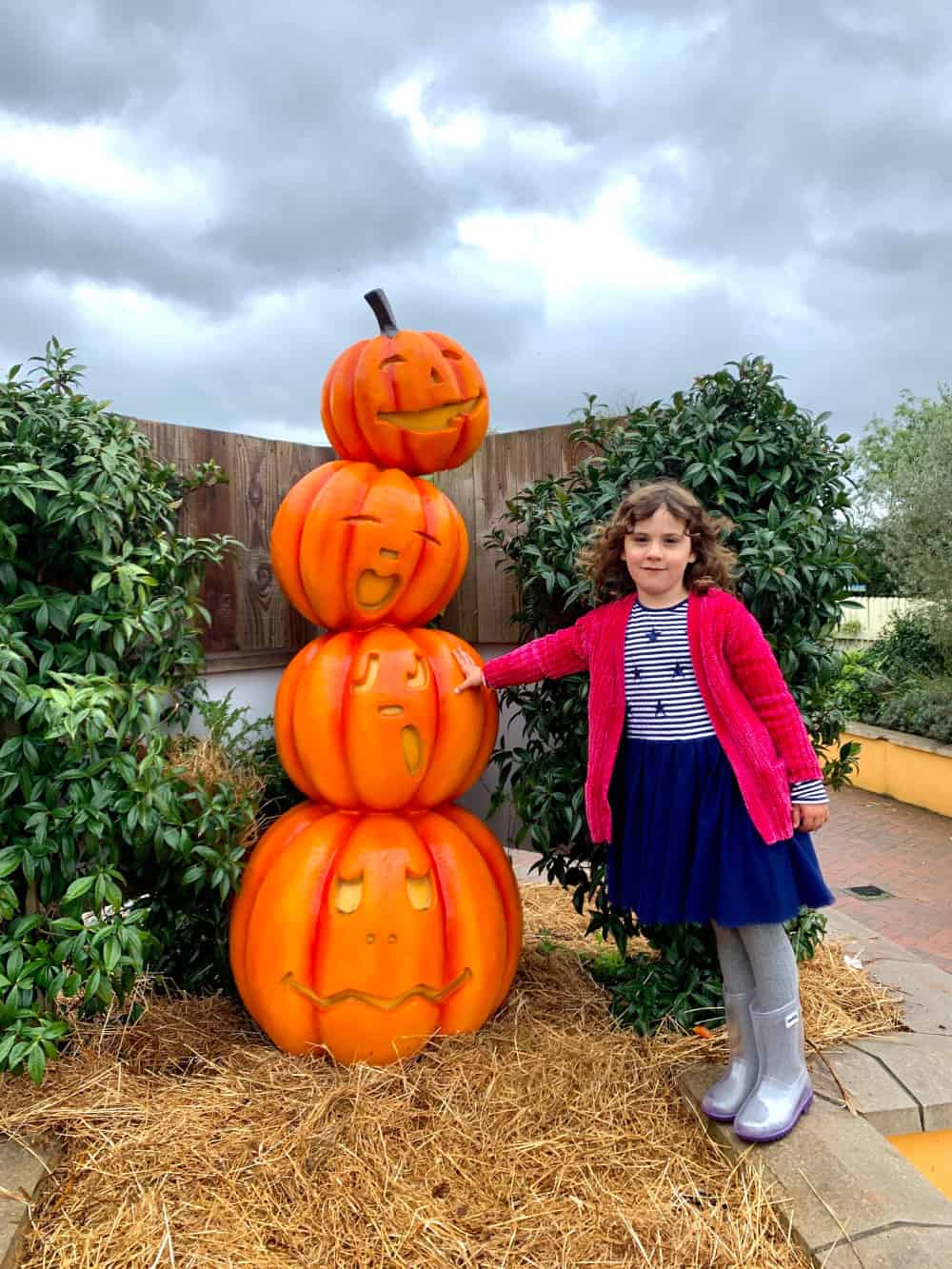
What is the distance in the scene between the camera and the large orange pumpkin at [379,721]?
97.2 inches

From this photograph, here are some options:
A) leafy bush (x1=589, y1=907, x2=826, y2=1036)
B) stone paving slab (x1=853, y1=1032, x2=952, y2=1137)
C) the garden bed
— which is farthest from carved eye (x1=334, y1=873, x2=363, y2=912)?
the garden bed

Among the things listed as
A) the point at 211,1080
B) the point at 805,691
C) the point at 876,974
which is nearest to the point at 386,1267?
the point at 211,1080

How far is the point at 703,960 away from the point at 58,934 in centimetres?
188

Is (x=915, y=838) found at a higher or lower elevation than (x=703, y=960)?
lower

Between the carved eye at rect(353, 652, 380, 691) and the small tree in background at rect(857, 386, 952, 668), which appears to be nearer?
the carved eye at rect(353, 652, 380, 691)

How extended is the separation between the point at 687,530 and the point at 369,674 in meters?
0.96

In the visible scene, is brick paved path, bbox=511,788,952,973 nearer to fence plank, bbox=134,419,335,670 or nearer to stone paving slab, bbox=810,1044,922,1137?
stone paving slab, bbox=810,1044,922,1137

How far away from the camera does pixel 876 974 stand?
3148 mm

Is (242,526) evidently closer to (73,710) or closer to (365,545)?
(365,545)

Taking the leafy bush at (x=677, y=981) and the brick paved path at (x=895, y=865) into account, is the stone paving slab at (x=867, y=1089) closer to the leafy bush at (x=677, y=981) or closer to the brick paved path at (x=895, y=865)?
the leafy bush at (x=677, y=981)

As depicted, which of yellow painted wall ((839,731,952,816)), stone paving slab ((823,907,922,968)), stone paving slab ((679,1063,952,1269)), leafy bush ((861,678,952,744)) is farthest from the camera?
leafy bush ((861,678,952,744))

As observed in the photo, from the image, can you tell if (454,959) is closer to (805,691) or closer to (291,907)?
(291,907)

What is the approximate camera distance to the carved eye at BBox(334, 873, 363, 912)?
8.03 ft

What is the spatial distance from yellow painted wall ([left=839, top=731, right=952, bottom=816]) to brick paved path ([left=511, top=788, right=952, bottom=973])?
95 mm
